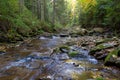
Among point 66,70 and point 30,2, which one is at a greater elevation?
point 30,2

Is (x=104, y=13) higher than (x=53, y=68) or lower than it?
higher

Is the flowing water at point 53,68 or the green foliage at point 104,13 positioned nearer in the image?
the flowing water at point 53,68

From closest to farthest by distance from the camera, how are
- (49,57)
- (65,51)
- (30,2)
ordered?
(49,57) → (65,51) → (30,2)

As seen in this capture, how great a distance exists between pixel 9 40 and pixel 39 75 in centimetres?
743

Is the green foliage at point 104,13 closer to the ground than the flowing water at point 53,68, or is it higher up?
higher up

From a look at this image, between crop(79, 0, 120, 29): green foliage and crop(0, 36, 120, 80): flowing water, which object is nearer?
crop(0, 36, 120, 80): flowing water

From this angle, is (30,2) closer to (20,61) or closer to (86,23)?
(86,23)

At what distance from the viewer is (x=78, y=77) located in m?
6.90

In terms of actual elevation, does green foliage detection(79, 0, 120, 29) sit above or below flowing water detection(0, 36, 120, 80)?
above

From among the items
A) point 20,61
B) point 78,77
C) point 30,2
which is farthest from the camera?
point 30,2

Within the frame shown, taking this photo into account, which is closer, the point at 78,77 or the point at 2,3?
the point at 78,77

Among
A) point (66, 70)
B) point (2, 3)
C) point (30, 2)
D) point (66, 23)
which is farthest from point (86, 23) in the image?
point (66, 23)

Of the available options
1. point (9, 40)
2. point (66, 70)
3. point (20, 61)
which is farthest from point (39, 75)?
point (9, 40)

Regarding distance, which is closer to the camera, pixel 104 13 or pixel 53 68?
pixel 53 68
